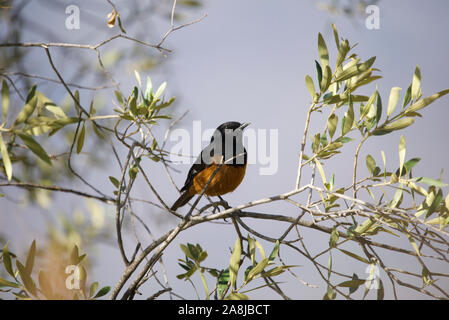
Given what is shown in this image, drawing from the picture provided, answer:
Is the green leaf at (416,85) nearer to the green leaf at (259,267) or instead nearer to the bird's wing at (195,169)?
the green leaf at (259,267)

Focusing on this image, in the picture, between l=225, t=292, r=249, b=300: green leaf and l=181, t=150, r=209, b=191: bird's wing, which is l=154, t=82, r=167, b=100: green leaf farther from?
l=181, t=150, r=209, b=191: bird's wing

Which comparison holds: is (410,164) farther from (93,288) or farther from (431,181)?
(93,288)

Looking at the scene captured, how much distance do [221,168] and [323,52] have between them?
5.73 ft

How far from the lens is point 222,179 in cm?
322

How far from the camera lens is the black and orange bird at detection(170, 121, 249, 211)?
321 cm

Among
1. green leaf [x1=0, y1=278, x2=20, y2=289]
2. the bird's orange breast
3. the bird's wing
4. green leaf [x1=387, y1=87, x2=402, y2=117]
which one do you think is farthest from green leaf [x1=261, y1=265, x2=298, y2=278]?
the bird's wing

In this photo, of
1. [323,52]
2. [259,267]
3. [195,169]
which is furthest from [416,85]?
[195,169]

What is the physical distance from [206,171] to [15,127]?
230 centimetres

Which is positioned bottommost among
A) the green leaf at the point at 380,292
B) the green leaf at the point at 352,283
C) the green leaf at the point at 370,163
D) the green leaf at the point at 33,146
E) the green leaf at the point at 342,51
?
the green leaf at the point at 380,292

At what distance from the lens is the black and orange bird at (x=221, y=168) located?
10.5 feet

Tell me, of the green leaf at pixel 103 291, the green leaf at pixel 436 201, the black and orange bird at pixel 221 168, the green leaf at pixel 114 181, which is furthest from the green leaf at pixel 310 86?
the black and orange bird at pixel 221 168

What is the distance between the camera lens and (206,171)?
3.43 m
